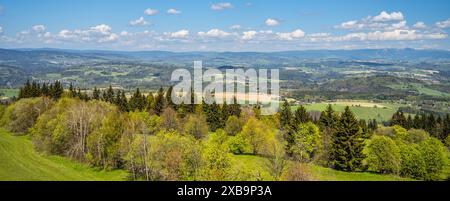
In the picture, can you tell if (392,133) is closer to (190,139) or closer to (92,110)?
(190,139)

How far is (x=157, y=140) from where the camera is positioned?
142ft

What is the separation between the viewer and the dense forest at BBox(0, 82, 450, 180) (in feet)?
125

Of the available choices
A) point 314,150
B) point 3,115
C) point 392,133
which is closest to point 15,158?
point 3,115

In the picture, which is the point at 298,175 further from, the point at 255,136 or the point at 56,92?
the point at 56,92

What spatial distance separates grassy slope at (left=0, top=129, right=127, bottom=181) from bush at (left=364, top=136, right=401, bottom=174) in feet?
112

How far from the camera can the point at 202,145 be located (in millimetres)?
40938

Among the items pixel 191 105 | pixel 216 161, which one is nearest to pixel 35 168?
pixel 216 161

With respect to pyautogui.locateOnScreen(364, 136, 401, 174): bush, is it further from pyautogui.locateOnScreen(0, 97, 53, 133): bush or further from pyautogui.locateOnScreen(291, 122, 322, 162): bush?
pyautogui.locateOnScreen(0, 97, 53, 133): bush

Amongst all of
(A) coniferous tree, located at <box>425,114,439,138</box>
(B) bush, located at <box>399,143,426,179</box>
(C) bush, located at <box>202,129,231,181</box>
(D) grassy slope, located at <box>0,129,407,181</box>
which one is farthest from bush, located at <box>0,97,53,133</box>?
(A) coniferous tree, located at <box>425,114,439,138</box>

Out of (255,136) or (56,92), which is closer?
(255,136)

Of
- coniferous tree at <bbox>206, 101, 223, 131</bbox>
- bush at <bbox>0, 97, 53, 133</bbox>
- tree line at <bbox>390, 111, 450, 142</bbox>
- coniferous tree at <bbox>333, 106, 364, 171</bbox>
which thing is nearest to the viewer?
coniferous tree at <bbox>333, 106, 364, 171</bbox>

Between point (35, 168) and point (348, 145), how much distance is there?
134 feet

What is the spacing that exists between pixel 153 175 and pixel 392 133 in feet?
203

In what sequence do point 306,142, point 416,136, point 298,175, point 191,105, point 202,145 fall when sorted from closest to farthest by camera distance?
point 298,175 → point 202,145 → point 306,142 → point 416,136 → point 191,105
